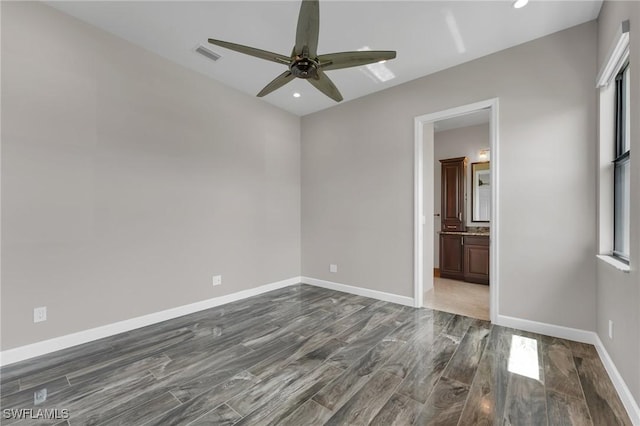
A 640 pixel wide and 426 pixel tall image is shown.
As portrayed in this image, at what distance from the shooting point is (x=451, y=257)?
5215 millimetres

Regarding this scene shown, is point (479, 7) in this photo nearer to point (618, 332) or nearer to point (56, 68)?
point (618, 332)

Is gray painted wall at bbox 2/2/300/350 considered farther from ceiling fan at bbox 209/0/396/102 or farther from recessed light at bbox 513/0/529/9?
recessed light at bbox 513/0/529/9

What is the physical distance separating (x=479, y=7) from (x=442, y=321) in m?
3.18

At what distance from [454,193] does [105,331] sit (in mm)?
5884

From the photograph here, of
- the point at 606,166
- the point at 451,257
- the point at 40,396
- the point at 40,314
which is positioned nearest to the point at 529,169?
the point at 606,166

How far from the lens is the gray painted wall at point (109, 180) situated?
2316 millimetres

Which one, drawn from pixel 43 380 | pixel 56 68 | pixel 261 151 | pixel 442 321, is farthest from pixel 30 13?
pixel 442 321

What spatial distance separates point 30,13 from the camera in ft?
7.73

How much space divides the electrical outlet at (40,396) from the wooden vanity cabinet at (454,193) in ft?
19.5

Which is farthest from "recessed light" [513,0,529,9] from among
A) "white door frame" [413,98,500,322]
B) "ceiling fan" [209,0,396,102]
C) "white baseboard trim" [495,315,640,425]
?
"white baseboard trim" [495,315,640,425]

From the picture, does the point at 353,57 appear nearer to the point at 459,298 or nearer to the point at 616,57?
the point at 616,57

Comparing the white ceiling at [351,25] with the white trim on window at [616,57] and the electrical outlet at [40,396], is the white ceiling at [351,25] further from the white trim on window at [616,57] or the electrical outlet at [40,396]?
the electrical outlet at [40,396]

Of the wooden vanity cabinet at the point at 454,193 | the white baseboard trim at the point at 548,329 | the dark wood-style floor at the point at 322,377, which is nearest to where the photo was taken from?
the dark wood-style floor at the point at 322,377

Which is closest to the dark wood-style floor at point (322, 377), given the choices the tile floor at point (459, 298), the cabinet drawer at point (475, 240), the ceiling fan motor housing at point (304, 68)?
the tile floor at point (459, 298)
